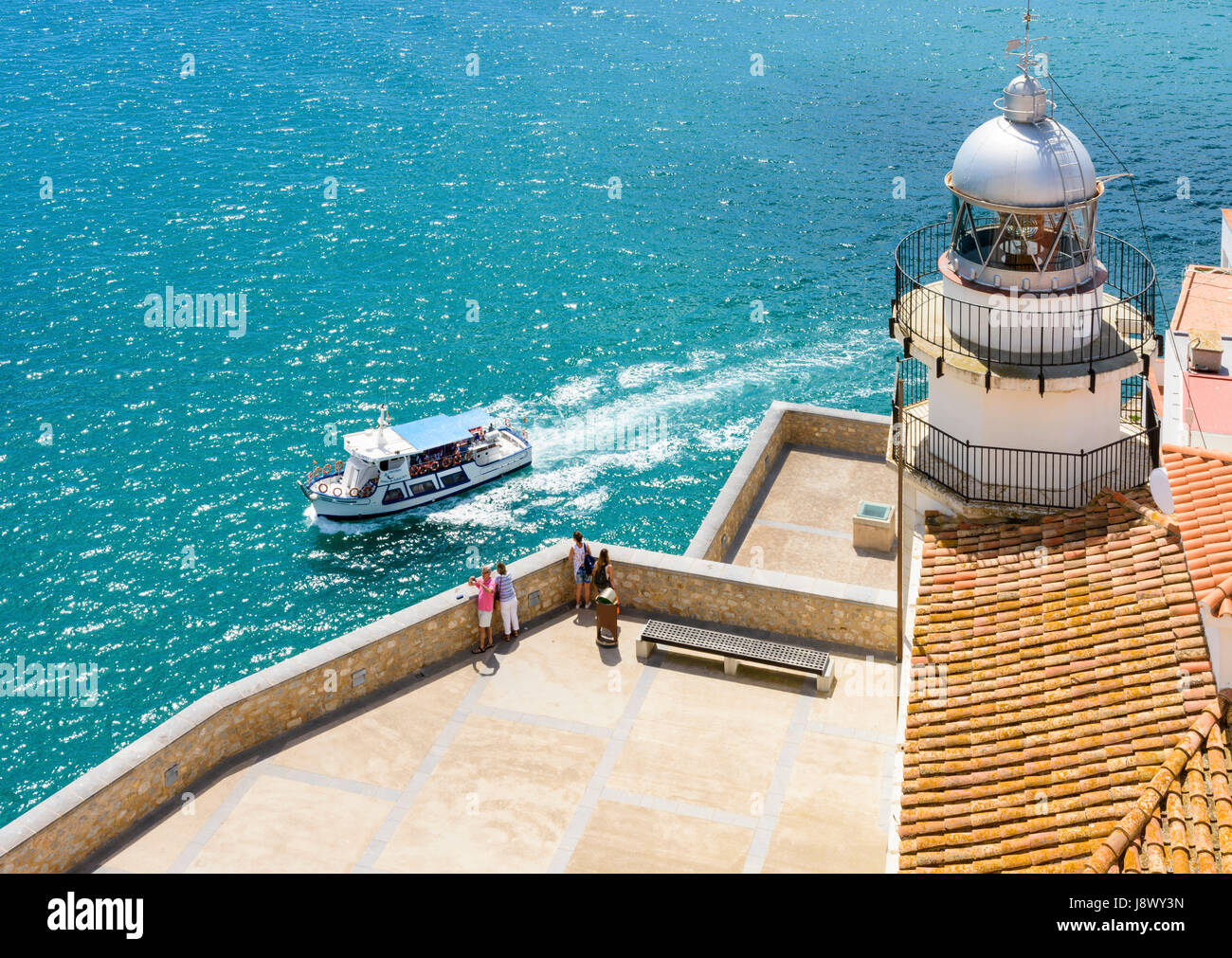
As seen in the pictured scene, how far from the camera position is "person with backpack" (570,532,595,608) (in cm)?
2547

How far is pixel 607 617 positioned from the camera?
81.3ft

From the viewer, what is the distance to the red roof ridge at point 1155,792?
46.5 feet

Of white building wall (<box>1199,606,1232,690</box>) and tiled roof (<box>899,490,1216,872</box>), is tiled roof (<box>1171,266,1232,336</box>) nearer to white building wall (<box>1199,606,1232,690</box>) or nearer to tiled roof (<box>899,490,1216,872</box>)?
tiled roof (<box>899,490,1216,872</box>)

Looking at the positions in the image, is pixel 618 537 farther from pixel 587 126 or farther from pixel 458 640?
pixel 587 126

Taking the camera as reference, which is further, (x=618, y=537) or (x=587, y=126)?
(x=587, y=126)

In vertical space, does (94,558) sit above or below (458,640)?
below

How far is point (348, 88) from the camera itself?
292 feet

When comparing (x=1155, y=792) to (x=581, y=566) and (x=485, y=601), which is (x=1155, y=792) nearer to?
(x=485, y=601)

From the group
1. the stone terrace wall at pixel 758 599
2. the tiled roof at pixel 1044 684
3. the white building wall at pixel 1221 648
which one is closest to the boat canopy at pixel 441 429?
the stone terrace wall at pixel 758 599

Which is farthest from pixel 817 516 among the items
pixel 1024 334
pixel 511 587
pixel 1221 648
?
pixel 1221 648

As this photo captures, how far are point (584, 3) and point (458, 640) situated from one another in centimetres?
9536

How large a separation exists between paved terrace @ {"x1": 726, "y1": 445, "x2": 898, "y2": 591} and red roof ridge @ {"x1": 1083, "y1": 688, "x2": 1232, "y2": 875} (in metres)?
14.0
